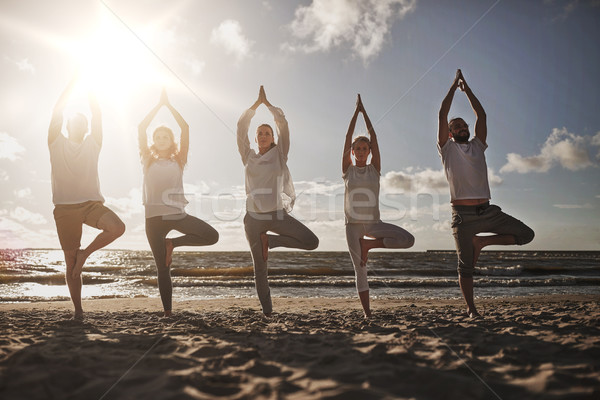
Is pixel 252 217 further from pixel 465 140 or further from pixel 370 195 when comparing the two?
pixel 465 140

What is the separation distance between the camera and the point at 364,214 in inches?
212

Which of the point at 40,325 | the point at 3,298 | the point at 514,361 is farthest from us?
the point at 3,298

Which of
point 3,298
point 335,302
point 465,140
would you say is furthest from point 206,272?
point 465,140

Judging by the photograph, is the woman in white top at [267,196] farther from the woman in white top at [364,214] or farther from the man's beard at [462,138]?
the man's beard at [462,138]

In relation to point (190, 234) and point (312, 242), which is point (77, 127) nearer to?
point (190, 234)

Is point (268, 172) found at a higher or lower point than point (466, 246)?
higher

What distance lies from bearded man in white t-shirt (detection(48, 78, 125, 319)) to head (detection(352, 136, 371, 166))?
348 centimetres

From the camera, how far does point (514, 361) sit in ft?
9.86

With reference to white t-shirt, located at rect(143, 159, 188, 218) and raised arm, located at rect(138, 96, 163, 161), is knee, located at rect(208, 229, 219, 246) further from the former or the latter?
raised arm, located at rect(138, 96, 163, 161)

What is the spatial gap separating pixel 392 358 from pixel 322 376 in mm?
688

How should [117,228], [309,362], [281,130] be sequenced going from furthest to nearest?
[281,130]
[117,228]
[309,362]

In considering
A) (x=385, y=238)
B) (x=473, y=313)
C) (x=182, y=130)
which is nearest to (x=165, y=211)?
(x=182, y=130)

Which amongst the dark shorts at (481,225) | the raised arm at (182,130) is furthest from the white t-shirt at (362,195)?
the raised arm at (182,130)

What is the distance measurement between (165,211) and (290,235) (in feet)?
5.97
